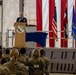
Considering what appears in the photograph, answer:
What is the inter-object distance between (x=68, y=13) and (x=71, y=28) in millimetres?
945

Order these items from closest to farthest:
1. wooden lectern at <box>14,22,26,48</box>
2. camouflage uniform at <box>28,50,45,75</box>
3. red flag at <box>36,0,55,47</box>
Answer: camouflage uniform at <box>28,50,45,75</box> → wooden lectern at <box>14,22,26,48</box> → red flag at <box>36,0,55,47</box>

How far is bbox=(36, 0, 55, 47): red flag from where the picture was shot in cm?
1477

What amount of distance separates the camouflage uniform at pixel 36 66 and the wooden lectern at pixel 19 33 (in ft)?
16.5

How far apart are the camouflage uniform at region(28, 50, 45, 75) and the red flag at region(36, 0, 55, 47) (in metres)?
7.85

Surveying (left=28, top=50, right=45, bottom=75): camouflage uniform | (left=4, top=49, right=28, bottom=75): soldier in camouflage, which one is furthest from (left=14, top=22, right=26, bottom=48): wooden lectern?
(left=4, top=49, right=28, bottom=75): soldier in camouflage

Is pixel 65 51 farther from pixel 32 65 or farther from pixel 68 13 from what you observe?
pixel 32 65

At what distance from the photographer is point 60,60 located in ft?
43.1

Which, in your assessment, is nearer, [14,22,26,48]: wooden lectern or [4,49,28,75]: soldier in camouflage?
[4,49,28,75]: soldier in camouflage

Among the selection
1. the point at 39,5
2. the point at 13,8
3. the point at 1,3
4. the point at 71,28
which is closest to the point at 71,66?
the point at 71,28

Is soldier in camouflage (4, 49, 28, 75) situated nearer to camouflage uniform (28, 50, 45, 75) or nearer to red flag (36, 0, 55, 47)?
camouflage uniform (28, 50, 45, 75)

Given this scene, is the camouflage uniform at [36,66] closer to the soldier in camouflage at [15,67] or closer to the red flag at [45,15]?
the soldier in camouflage at [15,67]

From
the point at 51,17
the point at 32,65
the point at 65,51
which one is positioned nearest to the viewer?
the point at 32,65

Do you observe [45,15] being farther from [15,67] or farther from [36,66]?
[15,67]

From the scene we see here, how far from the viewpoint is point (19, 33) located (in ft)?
39.1
